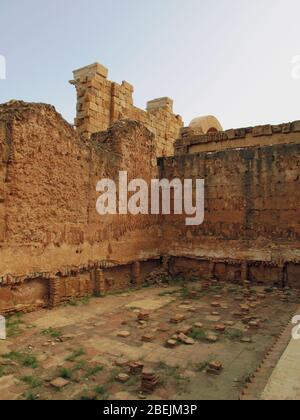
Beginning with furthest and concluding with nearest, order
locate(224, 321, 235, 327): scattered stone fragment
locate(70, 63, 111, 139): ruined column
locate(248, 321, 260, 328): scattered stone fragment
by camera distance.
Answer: locate(70, 63, 111, 139): ruined column, locate(224, 321, 235, 327): scattered stone fragment, locate(248, 321, 260, 328): scattered stone fragment

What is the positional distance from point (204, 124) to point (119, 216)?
6.39m

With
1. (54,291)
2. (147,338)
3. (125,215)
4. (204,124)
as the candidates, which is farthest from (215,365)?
(204,124)

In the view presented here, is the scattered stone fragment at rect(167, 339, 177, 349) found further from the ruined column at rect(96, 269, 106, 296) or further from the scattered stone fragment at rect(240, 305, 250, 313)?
the ruined column at rect(96, 269, 106, 296)

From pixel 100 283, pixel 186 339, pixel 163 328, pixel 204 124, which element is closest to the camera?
pixel 186 339

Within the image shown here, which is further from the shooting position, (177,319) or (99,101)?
(99,101)

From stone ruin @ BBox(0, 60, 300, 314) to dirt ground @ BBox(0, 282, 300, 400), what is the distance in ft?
3.33

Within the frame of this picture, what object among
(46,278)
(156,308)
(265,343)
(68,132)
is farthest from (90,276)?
(265,343)

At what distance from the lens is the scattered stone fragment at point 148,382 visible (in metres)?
4.10

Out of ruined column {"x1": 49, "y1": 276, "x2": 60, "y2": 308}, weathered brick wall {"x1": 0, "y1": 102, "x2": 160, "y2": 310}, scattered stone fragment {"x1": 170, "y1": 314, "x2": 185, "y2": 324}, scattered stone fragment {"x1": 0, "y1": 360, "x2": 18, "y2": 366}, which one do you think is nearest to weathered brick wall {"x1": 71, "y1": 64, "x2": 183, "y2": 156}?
weathered brick wall {"x1": 0, "y1": 102, "x2": 160, "y2": 310}

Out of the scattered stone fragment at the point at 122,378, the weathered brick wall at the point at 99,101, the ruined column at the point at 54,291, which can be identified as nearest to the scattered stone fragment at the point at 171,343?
the scattered stone fragment at the point at 122,378

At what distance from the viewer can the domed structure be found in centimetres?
1415

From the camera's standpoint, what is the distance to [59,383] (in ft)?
13.9

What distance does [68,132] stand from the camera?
852 centimetres

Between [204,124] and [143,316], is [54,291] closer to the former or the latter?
[143,316]
